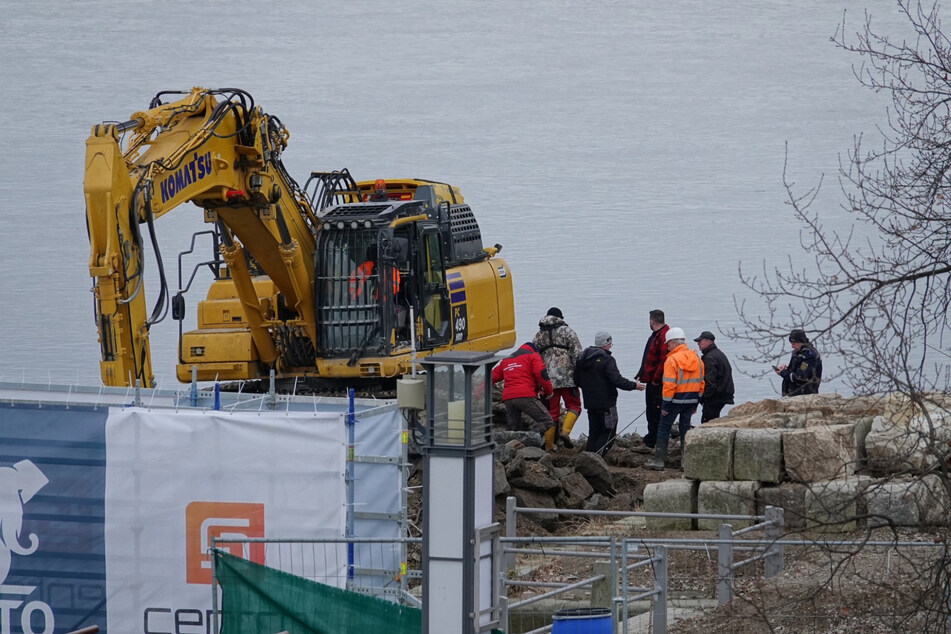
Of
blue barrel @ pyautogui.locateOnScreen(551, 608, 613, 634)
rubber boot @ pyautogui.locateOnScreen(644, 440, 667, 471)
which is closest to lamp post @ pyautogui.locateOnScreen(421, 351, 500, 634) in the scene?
blue barrel @ pyautogui.locateOnScreen(551, 608, 613, 634)

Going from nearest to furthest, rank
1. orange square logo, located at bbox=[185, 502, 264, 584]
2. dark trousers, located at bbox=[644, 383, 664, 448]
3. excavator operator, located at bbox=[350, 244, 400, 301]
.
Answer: orange square logo, located at bbox=[185, 502, 264, 584], excavator operator, located at bbox=[350, 244, 400, 301], dark trousers, located at bbox=[644, 383, 664, 448]

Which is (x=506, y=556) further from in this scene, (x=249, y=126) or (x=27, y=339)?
(x=27, y=339)

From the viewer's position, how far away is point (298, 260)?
741 inches

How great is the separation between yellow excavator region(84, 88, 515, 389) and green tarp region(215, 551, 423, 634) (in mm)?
5272

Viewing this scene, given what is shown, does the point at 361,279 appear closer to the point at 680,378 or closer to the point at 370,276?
the point at 370,276

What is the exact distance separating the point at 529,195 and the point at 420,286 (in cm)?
3361

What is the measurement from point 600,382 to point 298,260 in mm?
3921

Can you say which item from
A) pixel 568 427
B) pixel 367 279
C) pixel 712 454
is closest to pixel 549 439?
pixel 568 427

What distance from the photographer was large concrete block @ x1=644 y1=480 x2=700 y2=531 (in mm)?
15805

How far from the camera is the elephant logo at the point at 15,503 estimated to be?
1171 centimetres

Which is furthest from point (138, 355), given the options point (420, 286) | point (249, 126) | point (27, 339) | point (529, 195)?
point (529, 195)

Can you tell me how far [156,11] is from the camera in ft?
310

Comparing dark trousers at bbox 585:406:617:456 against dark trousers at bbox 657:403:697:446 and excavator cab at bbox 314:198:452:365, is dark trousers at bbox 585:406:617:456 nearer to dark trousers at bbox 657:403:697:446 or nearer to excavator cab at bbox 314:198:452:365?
dark trousers at bbox 657:403:697:446

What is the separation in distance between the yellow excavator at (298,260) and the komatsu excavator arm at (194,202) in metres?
0.02
